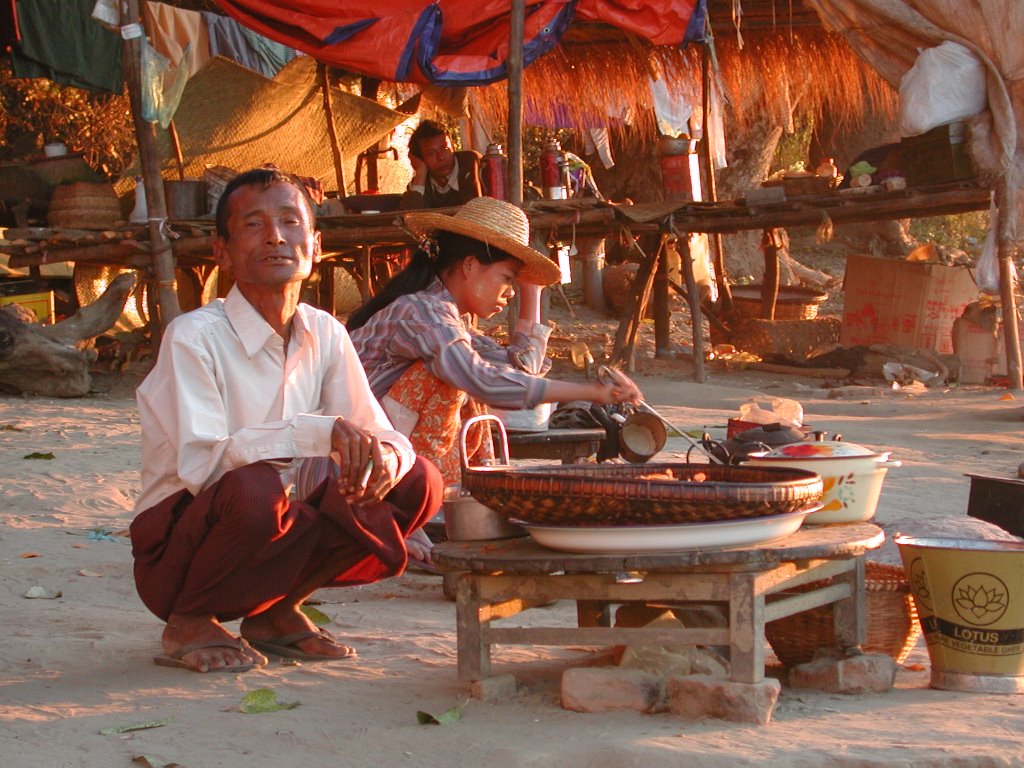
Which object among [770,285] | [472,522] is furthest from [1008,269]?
[472,522]

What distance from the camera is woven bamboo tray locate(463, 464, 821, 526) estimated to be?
2.43 metres

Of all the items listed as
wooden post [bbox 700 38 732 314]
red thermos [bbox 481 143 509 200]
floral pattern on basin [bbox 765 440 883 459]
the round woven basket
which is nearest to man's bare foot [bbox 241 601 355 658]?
floral pattern on basin [bbox 765 440 883 459]

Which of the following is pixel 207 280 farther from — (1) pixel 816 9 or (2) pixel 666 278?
(1) pixel 816 9

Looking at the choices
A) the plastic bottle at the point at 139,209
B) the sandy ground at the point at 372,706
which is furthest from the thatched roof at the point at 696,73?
the sandy ground at the point at 372,706

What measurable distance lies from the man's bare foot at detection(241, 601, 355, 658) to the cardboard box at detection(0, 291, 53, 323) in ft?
24.7

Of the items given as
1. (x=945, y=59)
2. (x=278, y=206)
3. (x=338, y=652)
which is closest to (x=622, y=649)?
(x=338, y=652)

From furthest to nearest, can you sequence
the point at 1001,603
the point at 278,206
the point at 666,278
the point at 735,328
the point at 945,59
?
1. the point at 735,328
2. the point at 666,278
3. the point at 945,59
4. the point at 278,206
5. the point at 1001,603

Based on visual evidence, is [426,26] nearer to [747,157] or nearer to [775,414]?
[775,414]

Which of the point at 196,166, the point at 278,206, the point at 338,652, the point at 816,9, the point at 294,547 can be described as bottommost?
the point at 338,652

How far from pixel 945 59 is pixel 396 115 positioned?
4.37m

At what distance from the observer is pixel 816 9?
8930 millimetres

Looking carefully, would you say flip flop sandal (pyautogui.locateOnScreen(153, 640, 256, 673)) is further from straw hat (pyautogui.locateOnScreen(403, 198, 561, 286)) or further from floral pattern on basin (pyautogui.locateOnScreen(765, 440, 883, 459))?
straw hat (pyautogui.locateOnScreen(403, 198, 561, 286))

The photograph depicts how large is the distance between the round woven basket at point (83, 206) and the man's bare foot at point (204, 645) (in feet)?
21.9

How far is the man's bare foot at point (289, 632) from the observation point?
10.2 ft
